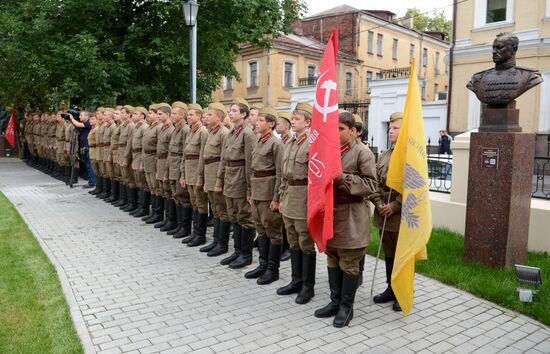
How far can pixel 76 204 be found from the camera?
37.0ft

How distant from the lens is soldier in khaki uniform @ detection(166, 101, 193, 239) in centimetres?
807

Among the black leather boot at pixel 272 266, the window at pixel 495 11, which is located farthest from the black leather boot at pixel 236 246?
the window at pixel 495 11

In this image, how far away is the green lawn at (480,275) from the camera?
5.09 metres

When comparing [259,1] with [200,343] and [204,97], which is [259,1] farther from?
[200,343]

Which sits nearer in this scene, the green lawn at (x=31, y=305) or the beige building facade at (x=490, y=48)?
the green lawn at (x=31, y=305)

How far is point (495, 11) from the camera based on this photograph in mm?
19828

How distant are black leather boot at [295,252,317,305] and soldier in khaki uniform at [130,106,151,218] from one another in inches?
193

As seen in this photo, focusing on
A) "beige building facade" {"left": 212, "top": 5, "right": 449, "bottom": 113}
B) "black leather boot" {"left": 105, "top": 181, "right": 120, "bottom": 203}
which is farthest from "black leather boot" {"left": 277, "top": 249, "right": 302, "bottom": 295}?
"beige building facade" {"left": 212, "top": 5, "right": 449, "bottom": 113}

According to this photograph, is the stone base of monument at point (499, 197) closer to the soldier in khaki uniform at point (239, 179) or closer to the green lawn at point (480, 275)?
the green lawn at point (480, 275)

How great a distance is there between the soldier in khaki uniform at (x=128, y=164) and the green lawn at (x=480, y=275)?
511cm

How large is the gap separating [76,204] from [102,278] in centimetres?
577

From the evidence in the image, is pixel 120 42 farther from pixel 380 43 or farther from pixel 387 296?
pixel 380 43

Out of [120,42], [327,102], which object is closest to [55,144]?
[120,42]

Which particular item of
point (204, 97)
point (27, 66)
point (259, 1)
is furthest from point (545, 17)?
point (27, 66)
